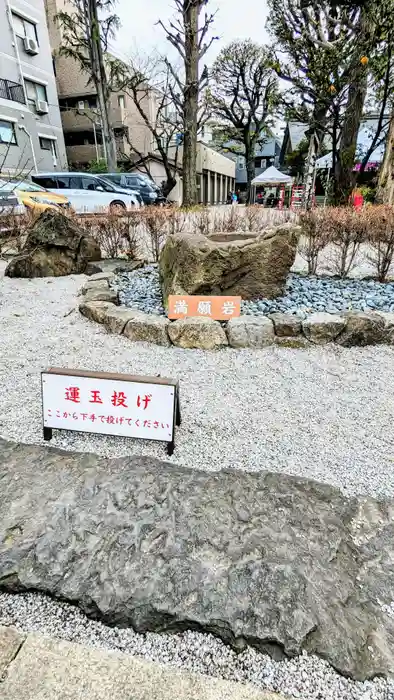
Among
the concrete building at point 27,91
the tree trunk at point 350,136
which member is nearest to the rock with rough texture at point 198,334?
the tree trunk at point 350,136

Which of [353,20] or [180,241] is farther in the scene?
[353,20]

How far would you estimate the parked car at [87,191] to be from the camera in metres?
10.8

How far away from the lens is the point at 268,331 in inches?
119

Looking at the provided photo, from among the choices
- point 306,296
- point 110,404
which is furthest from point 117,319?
point 306,296

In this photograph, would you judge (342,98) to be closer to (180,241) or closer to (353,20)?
(353,20)

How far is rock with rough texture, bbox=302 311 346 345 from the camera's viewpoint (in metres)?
3.02

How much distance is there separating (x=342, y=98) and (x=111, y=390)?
10185mm

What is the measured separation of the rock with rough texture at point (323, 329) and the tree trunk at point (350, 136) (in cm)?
662

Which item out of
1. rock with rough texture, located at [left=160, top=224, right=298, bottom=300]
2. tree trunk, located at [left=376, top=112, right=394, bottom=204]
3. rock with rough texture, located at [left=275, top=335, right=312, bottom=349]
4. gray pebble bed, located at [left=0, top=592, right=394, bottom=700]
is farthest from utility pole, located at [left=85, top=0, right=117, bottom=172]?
gray pebble bed, located at [left=0, top=592, right=394, bottom=700]

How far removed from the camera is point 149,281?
15.0 ft

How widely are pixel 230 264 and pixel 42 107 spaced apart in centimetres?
1858

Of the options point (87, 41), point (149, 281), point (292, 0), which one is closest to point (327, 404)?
point (149, 281)

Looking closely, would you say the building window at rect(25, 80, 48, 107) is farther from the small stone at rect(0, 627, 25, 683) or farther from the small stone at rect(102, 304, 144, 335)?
the small stone at rect(0, 627, 25, 683)

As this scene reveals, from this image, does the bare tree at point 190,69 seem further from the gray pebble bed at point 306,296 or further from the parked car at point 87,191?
the gray pebble bed at point 306,296
